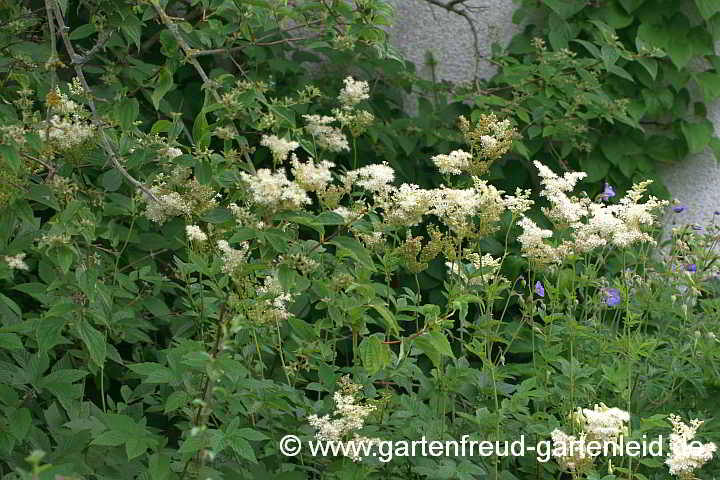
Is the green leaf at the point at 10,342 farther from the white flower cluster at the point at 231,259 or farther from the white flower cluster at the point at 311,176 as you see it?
the white flower cluster at the point at 311,176

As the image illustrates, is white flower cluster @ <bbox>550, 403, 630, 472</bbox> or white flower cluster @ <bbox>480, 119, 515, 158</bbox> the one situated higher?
white flower cluster @ <bbox>480, 119, 515, 158</bbox>

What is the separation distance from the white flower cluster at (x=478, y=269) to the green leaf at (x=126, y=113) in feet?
2.50

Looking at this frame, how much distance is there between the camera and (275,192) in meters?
1.50

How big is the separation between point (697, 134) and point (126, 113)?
265 centimetres

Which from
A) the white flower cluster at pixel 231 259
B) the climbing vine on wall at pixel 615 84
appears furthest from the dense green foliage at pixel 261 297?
the climbing vine on wall at pixel 615 84

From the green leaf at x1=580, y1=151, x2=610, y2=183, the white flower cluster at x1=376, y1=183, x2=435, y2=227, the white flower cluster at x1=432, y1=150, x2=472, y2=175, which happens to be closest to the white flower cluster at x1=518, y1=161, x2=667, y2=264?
the white flower cluster at x1=432, y1=150, x2=472, y2=175

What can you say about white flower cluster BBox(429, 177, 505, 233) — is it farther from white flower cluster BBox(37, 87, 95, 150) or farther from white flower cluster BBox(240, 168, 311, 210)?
white flower cluster BBox(37, 87, 95, 150)

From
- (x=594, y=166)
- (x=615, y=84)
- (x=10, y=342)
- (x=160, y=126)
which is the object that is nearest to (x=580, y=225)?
(x=160, y=126)

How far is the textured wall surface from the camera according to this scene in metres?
4.01

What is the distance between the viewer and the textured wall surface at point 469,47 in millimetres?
4008

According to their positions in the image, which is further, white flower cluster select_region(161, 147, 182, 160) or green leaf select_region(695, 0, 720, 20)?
green leaf select_region(695, 0, 720, 20)

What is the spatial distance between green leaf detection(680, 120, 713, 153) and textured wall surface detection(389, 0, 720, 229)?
159mm

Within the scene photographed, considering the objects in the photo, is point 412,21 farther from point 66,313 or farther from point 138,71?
point 66,313

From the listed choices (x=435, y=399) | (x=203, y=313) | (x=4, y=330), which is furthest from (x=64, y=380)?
(x=435, y=399)
